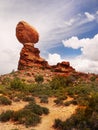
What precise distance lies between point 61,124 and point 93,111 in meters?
2.78

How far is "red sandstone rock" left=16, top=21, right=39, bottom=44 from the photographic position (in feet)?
277

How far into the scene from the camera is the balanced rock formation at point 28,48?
83.4m

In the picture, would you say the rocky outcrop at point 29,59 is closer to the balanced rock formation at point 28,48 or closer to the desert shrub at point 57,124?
the balanced rock formation at point 28,48

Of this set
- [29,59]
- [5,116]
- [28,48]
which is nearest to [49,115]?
[5,116]

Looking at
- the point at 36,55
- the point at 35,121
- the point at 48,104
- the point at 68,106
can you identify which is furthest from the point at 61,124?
the point at 36,55

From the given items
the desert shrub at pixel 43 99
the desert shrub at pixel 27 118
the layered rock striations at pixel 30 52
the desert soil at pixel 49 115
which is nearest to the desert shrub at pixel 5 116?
the desert shrub at pixel 27 118

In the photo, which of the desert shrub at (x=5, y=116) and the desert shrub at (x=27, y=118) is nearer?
the desert shrub at (x=27, y=118)

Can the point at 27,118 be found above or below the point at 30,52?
below

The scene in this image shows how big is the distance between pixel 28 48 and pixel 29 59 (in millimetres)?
2811

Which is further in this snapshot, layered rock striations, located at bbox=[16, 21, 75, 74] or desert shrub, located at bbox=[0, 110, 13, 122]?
layered rock striations, located at bbox=[16, 21, 75, 74]

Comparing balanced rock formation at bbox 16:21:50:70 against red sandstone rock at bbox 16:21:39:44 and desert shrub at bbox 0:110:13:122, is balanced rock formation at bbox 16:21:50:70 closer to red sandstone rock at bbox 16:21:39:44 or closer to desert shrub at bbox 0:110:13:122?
red sandstone rock at bbox 16:21:39:44

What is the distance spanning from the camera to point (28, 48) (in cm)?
8362

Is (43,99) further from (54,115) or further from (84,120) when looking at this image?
(84,120)

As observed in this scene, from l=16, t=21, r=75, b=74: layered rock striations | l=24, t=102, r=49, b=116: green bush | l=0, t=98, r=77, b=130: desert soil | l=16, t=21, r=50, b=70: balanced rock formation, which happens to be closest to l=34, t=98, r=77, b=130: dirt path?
l=0, t=98, r=77, b=130: desert soil
